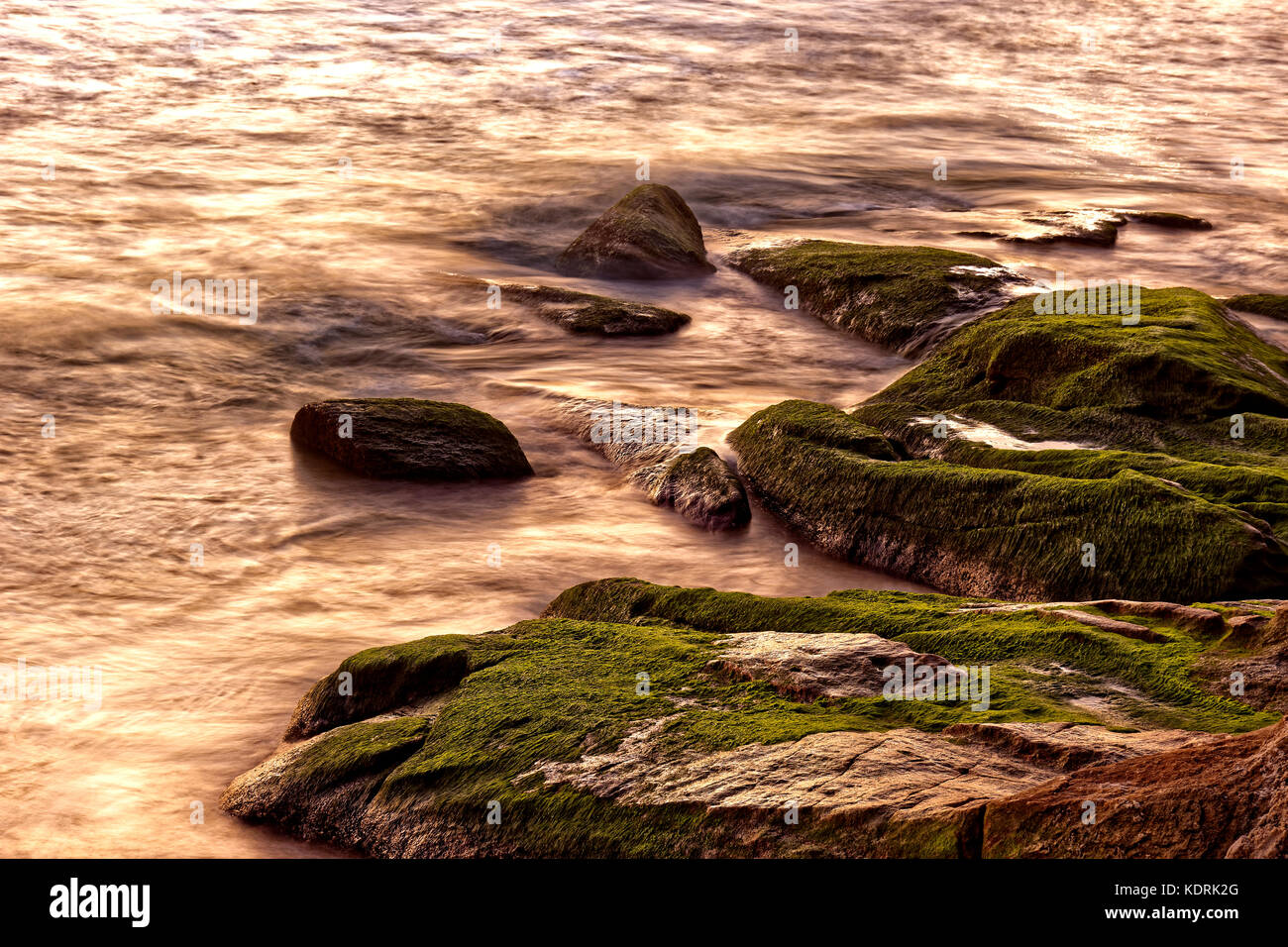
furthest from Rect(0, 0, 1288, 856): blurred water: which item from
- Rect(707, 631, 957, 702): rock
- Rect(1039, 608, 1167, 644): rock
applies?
Rect(1039, 608, 1167, 644): rock

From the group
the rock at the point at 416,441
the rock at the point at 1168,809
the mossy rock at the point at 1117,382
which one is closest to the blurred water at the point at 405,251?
the rock at the point at 416,441

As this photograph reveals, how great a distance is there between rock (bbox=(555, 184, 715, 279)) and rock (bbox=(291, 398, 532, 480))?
273 inches

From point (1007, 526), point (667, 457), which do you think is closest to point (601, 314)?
point (667, 457)

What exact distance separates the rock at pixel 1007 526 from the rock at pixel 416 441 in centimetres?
272

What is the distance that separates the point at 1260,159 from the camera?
28.5 meters

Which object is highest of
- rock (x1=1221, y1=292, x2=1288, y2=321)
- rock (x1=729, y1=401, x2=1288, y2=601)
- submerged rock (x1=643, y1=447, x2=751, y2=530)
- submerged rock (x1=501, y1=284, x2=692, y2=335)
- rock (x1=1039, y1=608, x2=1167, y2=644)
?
rock (x1=1221, y1=292, x2=1288, y2=321)

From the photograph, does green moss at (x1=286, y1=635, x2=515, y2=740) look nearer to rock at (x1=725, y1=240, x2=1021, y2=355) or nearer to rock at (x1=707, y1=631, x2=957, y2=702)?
rock at (x1=707, y1=631, x2=957, y2=702)

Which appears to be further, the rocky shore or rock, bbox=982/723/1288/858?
the rocky shore

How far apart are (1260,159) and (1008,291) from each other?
16.5 metres

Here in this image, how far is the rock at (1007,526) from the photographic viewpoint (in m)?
8.41

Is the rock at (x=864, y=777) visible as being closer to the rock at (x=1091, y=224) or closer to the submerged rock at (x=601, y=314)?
the submerged rock at (x=601, y=314)

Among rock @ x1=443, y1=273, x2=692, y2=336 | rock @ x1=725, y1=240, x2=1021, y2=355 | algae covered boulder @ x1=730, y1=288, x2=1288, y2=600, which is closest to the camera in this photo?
algae covered boulder @ x1=730, y1=288, x2=1288, y2=600

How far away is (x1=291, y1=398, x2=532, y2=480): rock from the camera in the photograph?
39.8 feet
